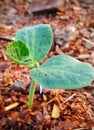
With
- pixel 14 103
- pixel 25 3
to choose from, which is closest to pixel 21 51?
pixel 14 103

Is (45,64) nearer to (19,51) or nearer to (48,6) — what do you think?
(19,51)

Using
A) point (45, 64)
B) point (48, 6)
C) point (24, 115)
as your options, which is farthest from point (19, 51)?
point (48, 6)

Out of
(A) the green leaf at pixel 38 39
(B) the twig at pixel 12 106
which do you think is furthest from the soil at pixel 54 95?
(A) the green leaf at pixel 38 39

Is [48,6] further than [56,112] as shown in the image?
Yes

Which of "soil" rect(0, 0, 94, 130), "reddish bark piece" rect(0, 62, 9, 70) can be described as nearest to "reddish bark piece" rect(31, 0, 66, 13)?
"soil" rect(0, 0, 94, 130)

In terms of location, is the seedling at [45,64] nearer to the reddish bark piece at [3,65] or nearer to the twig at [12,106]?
the twig at [12,106]
